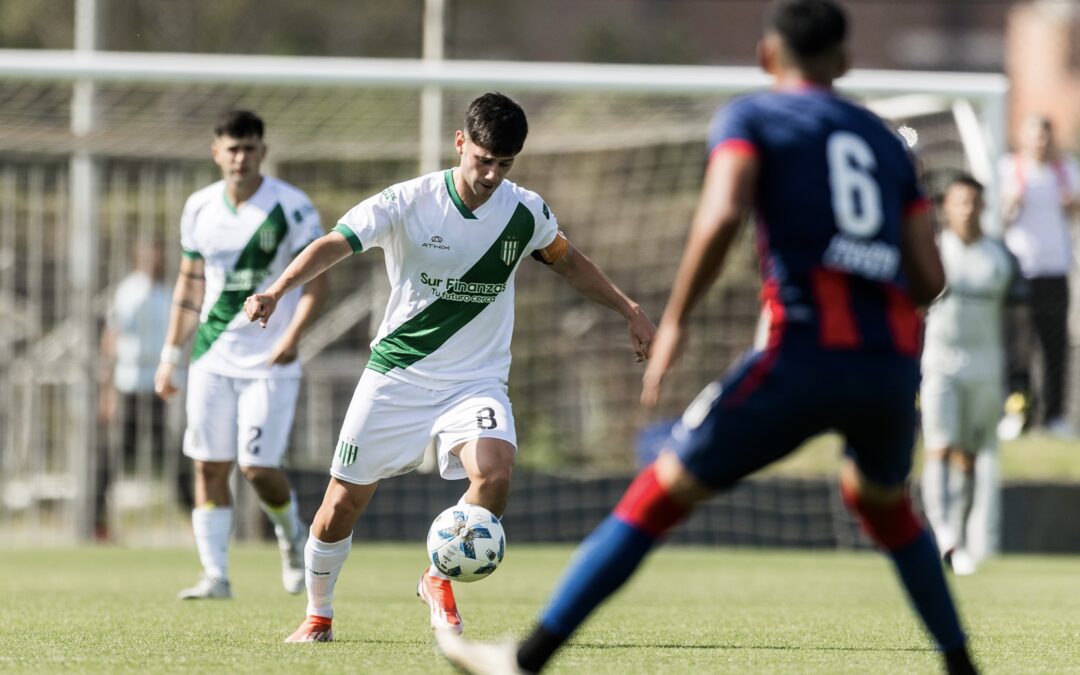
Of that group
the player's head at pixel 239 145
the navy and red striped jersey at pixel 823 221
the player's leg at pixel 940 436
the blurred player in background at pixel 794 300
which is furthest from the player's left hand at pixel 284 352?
the player's leg at pixel 940 436

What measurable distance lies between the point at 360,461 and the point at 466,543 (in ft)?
1.75

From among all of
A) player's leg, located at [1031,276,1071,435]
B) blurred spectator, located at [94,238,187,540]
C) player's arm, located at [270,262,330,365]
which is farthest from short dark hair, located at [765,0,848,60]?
blurred spectator, located at [94,238,187,540]

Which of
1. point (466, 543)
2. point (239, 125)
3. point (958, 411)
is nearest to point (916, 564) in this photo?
point (466, 543)

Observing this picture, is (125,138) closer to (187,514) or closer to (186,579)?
(187,514)

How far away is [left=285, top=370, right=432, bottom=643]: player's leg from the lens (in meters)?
6.49

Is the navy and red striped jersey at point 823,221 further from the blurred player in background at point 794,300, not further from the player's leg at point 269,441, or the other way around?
the player's leg at point 269,441

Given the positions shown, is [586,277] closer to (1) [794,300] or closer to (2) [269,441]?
(1) [794,300]

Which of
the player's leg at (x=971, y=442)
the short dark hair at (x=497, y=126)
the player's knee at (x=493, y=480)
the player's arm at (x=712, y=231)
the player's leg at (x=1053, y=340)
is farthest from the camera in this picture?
the player's leg at (x=1053, y=340)

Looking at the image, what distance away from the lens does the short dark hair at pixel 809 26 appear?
4.54 metres

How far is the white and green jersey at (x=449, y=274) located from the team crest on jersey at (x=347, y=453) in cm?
31

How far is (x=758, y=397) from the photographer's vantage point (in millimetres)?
4449

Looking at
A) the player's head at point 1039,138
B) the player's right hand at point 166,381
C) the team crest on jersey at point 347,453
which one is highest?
the player's head at point 1039,138

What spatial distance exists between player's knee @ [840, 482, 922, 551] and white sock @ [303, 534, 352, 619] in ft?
7.93

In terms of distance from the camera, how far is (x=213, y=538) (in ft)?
28.7
